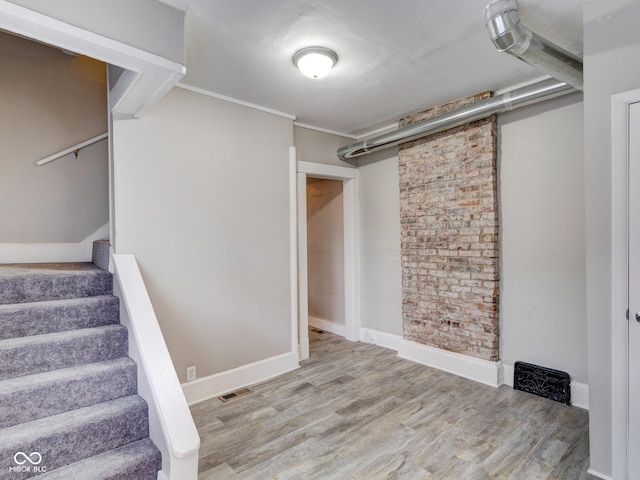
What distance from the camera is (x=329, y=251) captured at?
17.2 ft

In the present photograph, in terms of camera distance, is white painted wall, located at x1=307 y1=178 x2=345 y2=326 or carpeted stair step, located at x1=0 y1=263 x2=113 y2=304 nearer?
carpeted stair step, located at x1=0 y1=263 x2=113 y2=304

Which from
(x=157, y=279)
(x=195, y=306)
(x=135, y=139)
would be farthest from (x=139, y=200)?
(x=195, y=306)

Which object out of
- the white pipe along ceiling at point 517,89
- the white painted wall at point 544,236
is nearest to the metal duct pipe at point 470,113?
the white pipe along ceiling at point 517,89

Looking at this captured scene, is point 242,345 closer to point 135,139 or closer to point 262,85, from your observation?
point 135,139

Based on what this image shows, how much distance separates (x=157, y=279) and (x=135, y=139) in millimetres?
1150

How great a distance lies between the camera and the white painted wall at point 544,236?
9.61ft

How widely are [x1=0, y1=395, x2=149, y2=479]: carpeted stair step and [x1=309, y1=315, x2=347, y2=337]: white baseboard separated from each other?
3.16 meters

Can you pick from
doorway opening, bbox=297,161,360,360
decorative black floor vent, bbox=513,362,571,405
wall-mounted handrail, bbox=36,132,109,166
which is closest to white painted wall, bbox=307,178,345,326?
doorway opening, bbox=297,161,360,360

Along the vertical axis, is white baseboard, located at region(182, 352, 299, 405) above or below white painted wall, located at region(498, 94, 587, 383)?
below

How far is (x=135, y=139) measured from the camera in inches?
110

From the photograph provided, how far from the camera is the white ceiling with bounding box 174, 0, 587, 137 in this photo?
81.0 inches

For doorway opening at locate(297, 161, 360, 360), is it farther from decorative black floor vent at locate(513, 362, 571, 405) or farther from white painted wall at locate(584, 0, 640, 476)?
white painted wall at locate(584, 0, 640, 476)

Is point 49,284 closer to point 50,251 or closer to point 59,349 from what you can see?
point 59,349

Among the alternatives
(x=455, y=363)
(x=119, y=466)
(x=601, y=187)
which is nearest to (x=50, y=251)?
(x=119, y=466)
